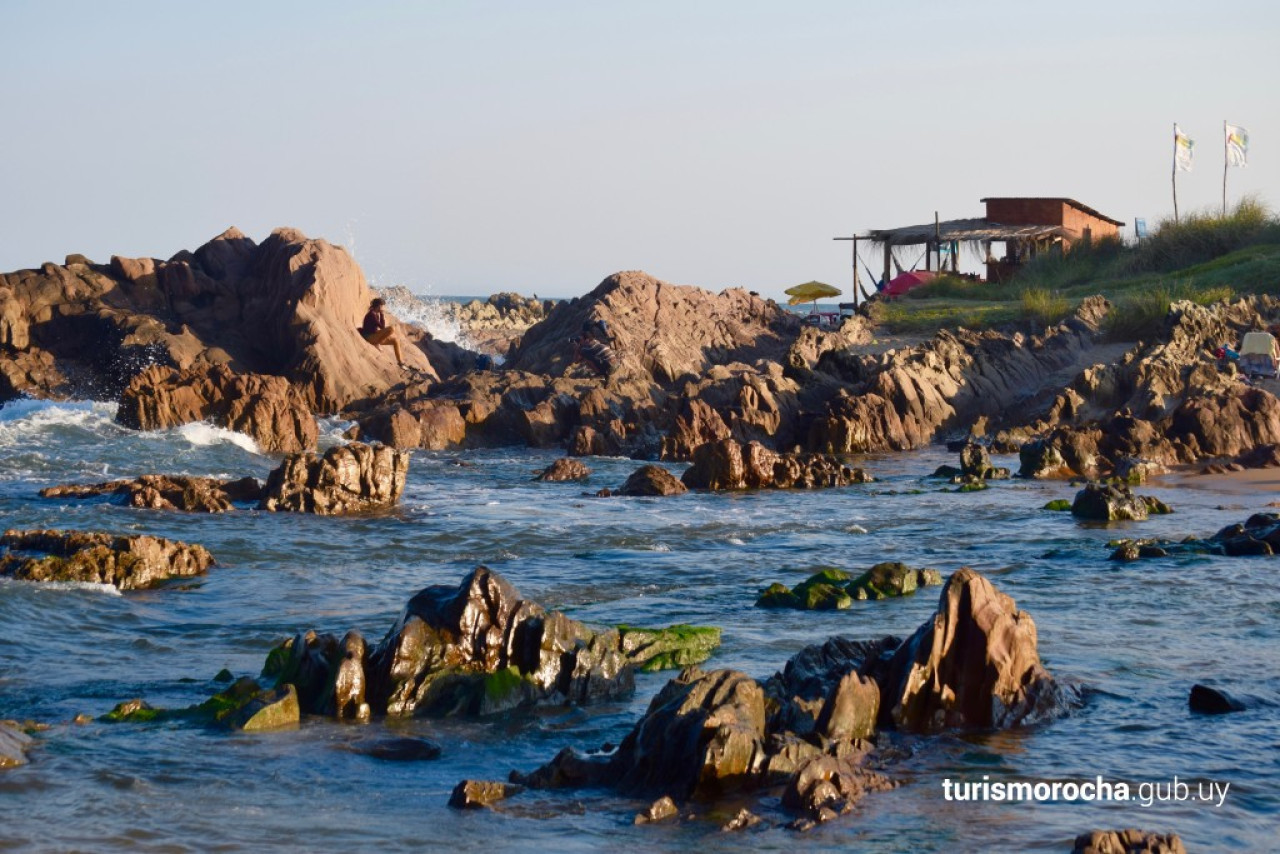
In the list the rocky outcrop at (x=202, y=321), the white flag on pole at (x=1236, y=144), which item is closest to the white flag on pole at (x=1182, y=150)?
the white flag on pole at (x=1236, y=144)

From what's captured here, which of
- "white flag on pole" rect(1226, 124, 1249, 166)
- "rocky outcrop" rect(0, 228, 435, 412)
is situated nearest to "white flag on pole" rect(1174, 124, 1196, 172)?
"white flag on pole" rect(1226, 124, 1249, 166)

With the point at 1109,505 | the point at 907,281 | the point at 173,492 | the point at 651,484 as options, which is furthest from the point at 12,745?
the point at 907,281

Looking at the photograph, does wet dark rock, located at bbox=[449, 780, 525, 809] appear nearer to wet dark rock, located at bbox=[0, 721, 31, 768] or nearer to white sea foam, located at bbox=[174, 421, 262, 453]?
wet dark rock, located at bbox=[0, 721, 31, 768]

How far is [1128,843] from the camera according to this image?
530 centimetres

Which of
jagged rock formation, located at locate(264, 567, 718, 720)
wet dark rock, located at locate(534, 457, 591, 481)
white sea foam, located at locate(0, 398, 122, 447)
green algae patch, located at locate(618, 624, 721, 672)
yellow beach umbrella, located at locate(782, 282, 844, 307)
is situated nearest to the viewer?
jagged rock formation, located at locate(264, 567, 718, 720)

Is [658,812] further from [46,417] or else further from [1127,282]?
[1127,282]

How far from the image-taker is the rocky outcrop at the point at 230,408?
73.3 ft

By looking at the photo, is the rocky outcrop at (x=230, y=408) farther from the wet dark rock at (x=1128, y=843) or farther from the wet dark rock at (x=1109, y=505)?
the wet dark rock at (x=1128, y=843)

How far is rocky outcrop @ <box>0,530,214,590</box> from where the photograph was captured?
37.0ft

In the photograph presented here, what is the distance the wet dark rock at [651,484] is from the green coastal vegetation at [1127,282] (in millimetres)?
13397

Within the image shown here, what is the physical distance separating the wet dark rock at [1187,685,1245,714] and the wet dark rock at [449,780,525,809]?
387 cm

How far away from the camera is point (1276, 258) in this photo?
33344 mm

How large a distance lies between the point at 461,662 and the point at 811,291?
37362 mm

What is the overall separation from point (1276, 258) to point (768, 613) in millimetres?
27428
